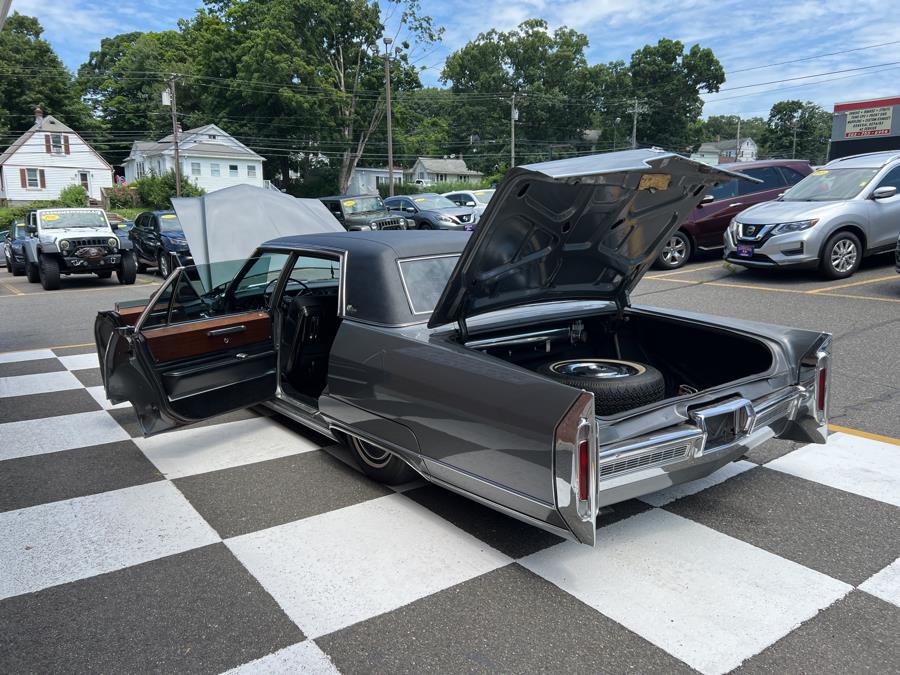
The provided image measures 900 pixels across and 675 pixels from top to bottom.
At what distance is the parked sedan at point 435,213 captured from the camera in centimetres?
2036

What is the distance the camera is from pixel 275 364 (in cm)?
441

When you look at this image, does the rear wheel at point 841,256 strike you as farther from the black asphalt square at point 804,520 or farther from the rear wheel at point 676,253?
the black asphalt square at point 804,520

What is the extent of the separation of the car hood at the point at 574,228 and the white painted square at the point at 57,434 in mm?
3004

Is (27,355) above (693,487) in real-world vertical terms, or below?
above

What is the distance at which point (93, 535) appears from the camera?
3.39m

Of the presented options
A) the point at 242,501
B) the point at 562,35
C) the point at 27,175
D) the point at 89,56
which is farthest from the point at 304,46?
the point at 89,56

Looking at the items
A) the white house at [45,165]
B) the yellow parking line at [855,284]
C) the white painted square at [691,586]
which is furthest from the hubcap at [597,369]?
the white house at [45,165]

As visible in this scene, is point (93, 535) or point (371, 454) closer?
point (93, 535)

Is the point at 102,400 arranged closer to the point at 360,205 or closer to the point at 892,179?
the point at 892,179

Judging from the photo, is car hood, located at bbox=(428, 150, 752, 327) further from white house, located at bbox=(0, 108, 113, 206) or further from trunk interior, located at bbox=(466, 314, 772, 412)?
white house, located at bbox=(0, 108, 113, 206)

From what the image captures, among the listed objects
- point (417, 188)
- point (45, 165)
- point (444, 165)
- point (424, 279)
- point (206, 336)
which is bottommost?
point (206, 336)

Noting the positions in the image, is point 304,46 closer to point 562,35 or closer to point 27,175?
point 27,175

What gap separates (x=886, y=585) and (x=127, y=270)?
1576cm

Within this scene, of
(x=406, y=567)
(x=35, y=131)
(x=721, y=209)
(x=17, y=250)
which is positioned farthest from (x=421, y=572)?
(x=35, y=131)
